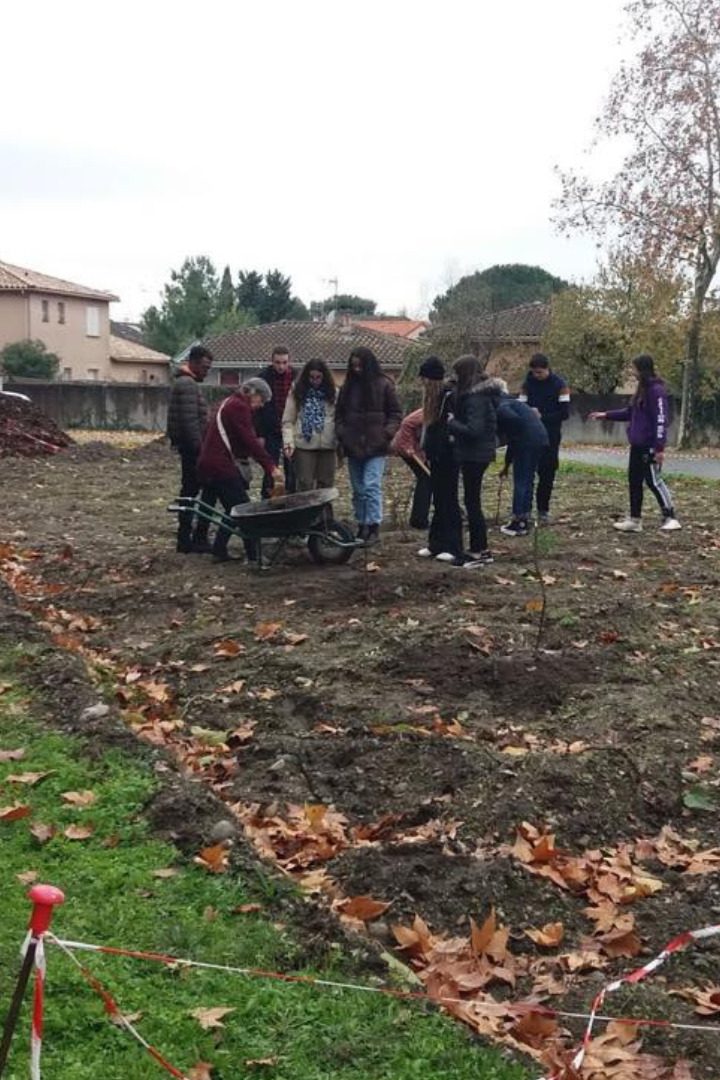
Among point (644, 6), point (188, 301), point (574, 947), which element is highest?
point (644, 6)

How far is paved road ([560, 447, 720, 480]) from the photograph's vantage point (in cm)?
2517

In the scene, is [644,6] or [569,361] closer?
[644,6]

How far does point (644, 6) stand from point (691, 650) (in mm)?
32094

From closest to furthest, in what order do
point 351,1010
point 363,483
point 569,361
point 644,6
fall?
point 351,1010 < point 363,483 < point 644,6 < point 569,361

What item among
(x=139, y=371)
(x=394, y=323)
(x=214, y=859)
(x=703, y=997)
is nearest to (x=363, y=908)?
(x=214, y=859)

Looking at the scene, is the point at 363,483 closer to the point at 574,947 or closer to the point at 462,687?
the point at 462,687

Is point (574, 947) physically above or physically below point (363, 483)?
below

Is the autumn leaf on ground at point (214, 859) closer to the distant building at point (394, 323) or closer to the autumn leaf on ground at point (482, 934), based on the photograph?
the autumn leaf on ground at point (482, 934)

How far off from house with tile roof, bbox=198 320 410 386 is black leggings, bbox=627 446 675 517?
47.8 m

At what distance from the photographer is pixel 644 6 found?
112 ft

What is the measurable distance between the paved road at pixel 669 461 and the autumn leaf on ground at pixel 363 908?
2031cm

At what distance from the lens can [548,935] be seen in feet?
12.5

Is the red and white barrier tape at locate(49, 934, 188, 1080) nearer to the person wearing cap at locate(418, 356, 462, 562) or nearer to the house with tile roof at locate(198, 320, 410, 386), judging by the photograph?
the person wearing cap at locate(418, 356, 462, 562)

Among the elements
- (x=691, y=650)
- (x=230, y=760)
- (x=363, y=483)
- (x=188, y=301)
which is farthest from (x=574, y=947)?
(x=188, y=301)
